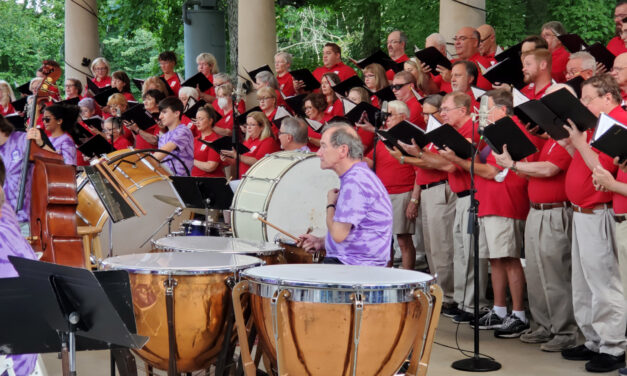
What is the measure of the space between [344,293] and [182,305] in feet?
3.71

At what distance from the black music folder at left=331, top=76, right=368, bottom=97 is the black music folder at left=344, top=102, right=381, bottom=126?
46.1 inches

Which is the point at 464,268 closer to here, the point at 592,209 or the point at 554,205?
the point at 554,205

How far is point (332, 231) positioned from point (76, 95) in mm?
10208

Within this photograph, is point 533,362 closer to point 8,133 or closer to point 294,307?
point 294,307

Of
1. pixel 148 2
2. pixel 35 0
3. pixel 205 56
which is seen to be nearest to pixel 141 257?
pixel 205 56

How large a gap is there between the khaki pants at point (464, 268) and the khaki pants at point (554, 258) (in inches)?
35.4

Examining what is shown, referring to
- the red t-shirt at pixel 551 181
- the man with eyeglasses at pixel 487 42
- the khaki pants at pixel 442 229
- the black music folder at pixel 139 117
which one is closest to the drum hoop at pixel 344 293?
the red t-shirt at pixel 551 181

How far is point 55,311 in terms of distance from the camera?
3.47 meters

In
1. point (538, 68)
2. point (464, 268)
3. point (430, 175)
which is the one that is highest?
point (538, 68)

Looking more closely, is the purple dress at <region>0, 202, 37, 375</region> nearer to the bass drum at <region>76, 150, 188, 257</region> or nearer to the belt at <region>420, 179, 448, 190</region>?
the bass drum at <region>76, 150, 188, 257</region>

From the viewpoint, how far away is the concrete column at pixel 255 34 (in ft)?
43.5

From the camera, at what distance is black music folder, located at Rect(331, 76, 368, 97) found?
1005cm

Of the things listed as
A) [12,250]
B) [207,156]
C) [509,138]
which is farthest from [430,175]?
[12,250]

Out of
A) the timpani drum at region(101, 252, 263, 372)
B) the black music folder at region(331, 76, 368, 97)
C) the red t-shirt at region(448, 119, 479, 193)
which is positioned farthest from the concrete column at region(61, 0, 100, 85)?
the timpani drum at region(101, 252, 263, 372)
